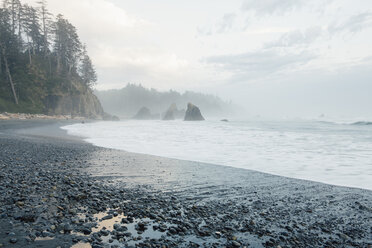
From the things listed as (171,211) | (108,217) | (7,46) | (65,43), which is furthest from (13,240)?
(65,43)

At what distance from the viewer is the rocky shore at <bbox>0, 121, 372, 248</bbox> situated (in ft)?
12.3

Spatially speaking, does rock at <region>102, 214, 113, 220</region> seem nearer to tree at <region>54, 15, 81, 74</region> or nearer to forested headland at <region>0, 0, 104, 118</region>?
forested headland at <region>0, 0, 104, 118</region>

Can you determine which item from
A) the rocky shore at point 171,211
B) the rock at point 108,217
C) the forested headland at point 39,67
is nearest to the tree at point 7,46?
the forested headland at point 39,67

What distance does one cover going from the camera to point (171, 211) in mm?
5039

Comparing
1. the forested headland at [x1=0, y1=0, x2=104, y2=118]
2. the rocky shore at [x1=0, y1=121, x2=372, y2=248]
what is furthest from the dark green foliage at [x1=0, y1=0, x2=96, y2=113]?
the rocky shore at [x1=0, y1=121, x2=372, y2=248]

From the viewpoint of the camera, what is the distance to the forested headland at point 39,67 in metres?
52.9

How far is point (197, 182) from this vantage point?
25.1ft

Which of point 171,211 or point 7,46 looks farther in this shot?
point 7,46

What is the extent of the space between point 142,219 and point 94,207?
119 centimetres

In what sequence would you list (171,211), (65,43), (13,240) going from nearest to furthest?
(13,240) < (171,211) < (65,43)

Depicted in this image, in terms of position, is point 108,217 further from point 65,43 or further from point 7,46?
point 65,43

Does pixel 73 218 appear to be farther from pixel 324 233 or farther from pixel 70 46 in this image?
pixel 70 46

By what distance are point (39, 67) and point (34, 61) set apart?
2.63 meters

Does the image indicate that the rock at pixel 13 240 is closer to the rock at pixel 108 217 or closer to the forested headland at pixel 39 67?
the rock at pixel 108 217
